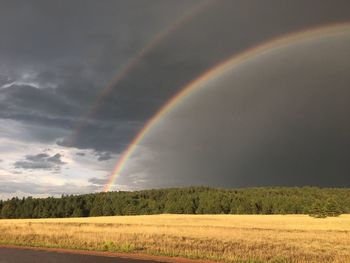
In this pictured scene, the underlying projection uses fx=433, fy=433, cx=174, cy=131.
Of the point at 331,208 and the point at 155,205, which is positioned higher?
the point at 155,205

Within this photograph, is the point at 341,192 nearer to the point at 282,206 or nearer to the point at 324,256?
the point at 282,206

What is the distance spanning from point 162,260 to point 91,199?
116 meters

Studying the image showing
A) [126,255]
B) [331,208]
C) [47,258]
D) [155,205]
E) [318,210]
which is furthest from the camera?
[155,205]

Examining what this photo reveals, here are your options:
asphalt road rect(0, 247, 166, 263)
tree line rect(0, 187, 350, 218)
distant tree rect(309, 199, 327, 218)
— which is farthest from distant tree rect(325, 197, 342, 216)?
asphalt road rect(0, 247, 166, 263)

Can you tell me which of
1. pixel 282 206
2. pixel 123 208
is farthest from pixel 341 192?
pixel 123 208

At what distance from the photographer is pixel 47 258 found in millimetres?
19406

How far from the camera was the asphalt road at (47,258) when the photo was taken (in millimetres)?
18391

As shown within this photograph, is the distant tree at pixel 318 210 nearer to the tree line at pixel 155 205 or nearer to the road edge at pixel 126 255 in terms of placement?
the tree line at pixel 155 205

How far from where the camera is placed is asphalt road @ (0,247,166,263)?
60.3ft

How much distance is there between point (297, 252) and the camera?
74.3ft

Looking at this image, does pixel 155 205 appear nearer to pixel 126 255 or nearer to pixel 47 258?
pixel 126 255

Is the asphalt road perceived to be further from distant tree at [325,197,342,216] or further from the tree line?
the tree line

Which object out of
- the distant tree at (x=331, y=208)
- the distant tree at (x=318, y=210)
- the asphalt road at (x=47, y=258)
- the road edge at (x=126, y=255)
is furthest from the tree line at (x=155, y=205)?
the asphalt road at (x=47, y=258)

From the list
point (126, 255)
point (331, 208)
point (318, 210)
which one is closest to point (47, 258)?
point (126, 255)
